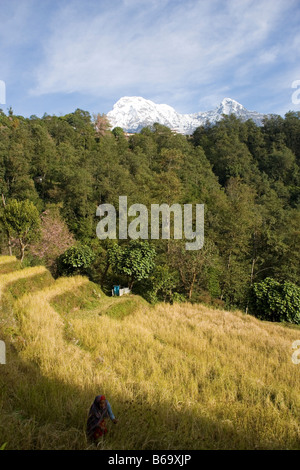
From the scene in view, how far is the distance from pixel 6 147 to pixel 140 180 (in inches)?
796

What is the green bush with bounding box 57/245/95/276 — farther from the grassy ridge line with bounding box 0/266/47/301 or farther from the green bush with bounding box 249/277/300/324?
the green bush with bounding box 249/277/300/324

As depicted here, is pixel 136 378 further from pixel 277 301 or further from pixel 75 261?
pixel 277 301

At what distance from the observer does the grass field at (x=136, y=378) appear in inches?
149

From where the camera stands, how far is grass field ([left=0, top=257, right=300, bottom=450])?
3775mm

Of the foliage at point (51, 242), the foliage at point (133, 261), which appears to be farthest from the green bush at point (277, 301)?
the foliage at point (51, 242)

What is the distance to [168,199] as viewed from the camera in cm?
2520

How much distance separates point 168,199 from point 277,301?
1456cm

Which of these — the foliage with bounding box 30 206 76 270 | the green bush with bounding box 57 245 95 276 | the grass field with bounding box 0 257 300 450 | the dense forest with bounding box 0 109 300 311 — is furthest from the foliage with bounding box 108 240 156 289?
the foliage with bounding box 30 206 76 270

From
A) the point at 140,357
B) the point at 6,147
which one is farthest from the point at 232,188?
the point at 140,357

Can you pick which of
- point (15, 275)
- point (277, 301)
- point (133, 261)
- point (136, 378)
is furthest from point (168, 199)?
point (136, 378)

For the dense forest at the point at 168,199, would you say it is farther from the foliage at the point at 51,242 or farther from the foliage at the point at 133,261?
the foliage at the point at 133,261

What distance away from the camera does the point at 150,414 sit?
4.20m

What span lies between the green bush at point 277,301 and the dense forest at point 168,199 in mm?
1765

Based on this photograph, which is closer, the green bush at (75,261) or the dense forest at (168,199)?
the green bush at (75,261)
